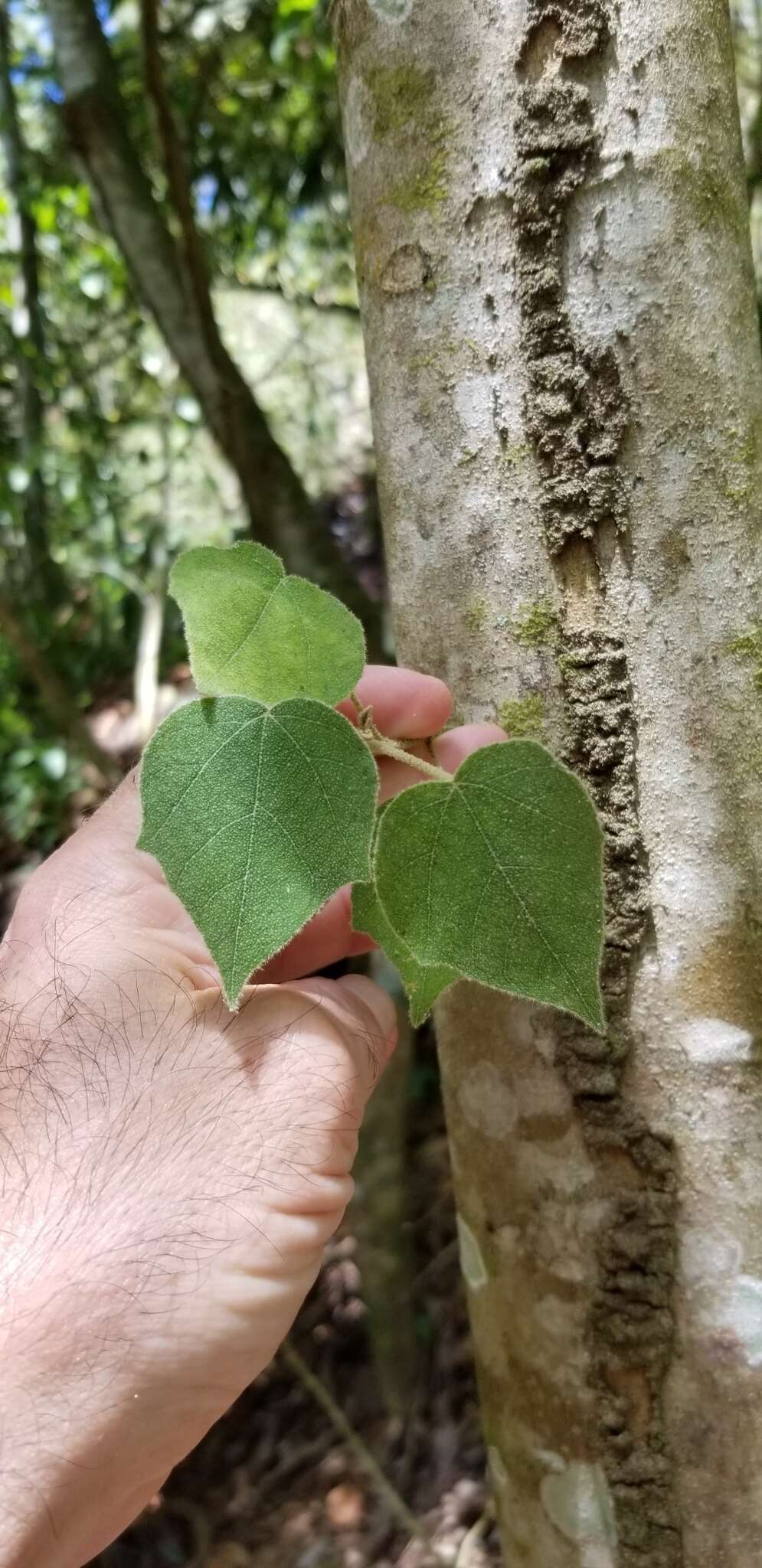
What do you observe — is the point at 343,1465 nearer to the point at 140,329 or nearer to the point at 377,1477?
the point at 377,1477

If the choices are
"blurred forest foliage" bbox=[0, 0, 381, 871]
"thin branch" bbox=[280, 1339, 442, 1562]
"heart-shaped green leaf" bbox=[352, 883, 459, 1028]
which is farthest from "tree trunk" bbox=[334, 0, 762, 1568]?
"blurred forest foliage" bbox=[0, 0, 381, 871]

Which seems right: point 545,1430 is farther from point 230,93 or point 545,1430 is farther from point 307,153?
point 230,93

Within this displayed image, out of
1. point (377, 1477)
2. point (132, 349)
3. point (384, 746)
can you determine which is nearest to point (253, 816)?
point (384, 746)

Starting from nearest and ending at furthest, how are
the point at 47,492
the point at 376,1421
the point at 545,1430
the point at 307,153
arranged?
the point at 545,1430
the point at 376,1421
the point at 307,153
the point at 47,492

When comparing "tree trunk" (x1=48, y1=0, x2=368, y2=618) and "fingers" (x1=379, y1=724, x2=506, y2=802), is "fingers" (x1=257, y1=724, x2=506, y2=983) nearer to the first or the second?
"fingers" (x1=379, y1=724, x2=506, y2=802)

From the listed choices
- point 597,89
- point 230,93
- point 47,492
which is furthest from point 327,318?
point 597,89

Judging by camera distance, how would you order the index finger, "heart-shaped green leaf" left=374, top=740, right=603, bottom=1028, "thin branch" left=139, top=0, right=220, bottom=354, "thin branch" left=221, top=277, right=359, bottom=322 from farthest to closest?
"thin branch" left=221, top=277, right=359, bottom=322
"thin branch" left=139, top=0, right=220, bottom=354
the index finger
"heart-shaped green leaf" left=374, top=740, right=603, bottom=1028

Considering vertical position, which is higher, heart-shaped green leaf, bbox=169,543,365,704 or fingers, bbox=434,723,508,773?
heart-shaped green leaf, bbox=169,543,365,704
